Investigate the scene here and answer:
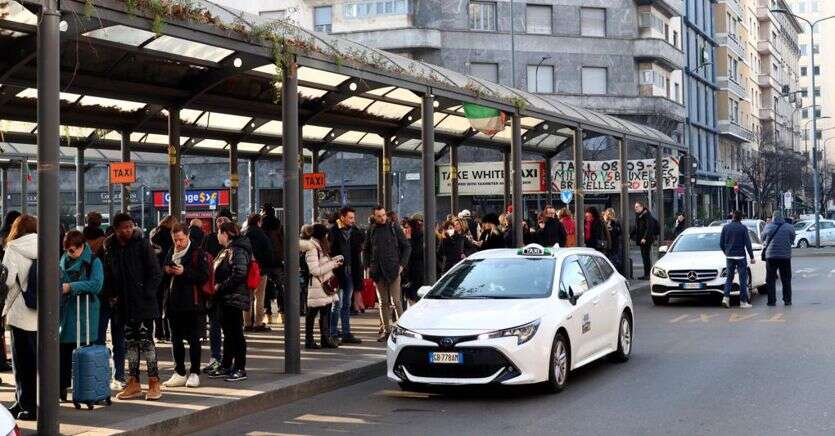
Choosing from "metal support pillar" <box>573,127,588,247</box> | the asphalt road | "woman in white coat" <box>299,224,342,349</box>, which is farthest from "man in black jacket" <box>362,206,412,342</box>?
"metal support pillar" <box>573,127,588,247</box>

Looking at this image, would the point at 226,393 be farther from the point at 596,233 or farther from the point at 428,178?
the point at 596,233

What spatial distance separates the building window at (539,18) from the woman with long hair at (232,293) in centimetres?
4903

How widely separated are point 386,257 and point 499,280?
3.34 m

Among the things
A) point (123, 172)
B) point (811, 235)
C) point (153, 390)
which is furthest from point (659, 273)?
point (811, 235)

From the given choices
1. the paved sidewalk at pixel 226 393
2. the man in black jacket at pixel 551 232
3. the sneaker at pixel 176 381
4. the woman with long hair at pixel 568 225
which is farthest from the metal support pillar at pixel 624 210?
the sneaker at pixel 176 381

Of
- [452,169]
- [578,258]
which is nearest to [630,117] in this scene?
[452,169]

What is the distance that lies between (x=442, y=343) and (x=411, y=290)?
6.60 m

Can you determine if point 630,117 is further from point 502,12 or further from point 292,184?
point 292,184

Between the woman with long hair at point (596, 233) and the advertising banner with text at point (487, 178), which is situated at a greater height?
the advertising banner with text at point (487, 178)

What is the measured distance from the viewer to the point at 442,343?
10914 millimetres

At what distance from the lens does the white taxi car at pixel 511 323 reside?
10836mm

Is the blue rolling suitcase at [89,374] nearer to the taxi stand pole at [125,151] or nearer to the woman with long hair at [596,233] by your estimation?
the taxi stand pole at [125,151]

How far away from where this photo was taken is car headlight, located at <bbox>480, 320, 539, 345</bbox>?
10831 millimetres

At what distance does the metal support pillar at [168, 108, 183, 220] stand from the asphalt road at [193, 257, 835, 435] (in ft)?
23.1
